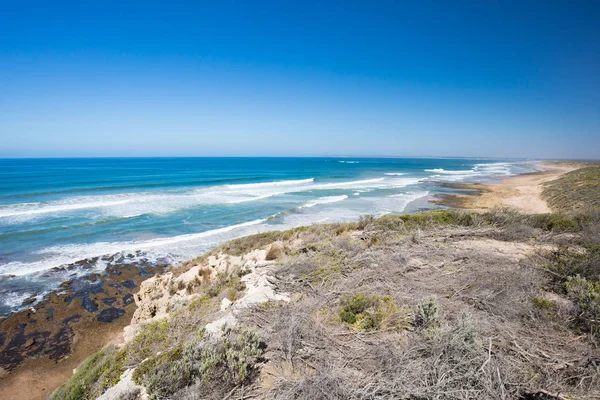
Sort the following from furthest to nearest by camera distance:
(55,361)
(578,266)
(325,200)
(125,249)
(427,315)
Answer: (325,200), (125,249), (55,361), (578,266), (427,315)

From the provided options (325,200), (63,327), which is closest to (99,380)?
(63,327)

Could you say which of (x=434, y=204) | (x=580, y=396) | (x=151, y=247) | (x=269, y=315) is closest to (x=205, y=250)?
(x=151, y=247)

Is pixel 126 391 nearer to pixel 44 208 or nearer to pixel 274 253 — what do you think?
pixel 274 253

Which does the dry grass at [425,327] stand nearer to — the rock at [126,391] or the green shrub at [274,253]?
the rock at [126,391]

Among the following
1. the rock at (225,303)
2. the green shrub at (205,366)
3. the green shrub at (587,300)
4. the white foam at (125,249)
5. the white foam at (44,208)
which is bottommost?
the white foam at (125,249)

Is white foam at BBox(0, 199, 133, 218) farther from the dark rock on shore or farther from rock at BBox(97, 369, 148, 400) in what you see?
rock at BBox(97, 369, 148, 400)

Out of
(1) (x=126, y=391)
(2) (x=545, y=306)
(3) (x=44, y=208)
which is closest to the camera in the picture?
(1) (x=126, y=391)

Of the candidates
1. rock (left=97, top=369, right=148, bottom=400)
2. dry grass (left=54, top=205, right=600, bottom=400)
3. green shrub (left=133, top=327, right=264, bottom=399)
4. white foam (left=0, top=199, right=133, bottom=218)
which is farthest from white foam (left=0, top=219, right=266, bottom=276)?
green shrub (left=133, top=327, right=264, bottom=399)

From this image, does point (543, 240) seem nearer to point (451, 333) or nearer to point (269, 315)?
point (451, 333)

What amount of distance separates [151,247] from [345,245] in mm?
13426

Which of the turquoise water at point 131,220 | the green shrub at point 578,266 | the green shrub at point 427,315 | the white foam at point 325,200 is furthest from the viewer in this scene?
the white foam at point 325,200

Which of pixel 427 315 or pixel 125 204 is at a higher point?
pixel 427 315

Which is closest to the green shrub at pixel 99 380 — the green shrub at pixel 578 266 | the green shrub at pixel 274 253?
the green shrub at pixel 274 253

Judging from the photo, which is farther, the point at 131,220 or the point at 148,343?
the point at 131,220
